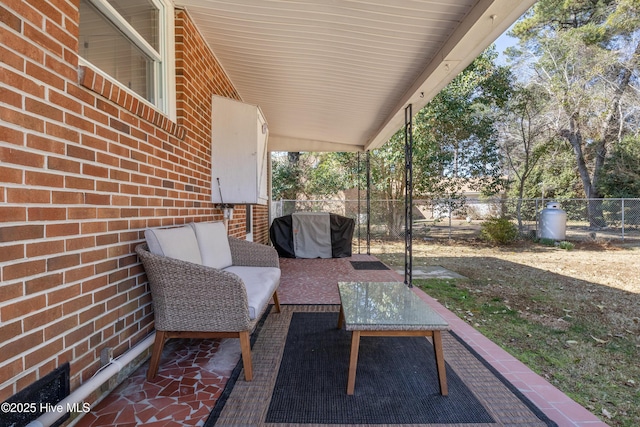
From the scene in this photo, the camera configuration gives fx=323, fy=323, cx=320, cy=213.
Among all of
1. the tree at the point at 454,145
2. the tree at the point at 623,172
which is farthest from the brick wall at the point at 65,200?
the tree at the point at 623,172

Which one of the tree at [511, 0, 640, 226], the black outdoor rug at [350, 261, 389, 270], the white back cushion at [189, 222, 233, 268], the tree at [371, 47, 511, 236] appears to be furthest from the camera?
the tree at [511, 0, 640, 226]

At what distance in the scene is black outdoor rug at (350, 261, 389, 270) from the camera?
19.1 ft

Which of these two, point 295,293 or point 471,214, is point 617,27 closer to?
point 471,214

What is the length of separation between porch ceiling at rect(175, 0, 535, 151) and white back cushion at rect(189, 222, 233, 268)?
1.89 meters

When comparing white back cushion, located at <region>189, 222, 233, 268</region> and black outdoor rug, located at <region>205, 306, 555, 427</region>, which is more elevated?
white back cushion, located at <region>189, 222, 233, 268</region>

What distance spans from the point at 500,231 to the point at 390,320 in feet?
29.6

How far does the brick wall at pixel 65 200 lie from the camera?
1245mm

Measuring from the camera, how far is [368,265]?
242 inches

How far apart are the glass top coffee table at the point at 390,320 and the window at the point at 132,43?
216cm

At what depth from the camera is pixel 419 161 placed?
10.1 meters

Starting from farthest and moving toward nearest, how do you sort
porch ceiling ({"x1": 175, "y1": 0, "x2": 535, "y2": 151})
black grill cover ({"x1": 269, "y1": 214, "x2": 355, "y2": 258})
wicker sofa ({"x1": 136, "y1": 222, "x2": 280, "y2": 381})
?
black grill cover ({"x1": 269, "y1": 214, "x2": 355, "y2": 258}), porch ceiling ({"x1": 175, "y1": 0, "x2": 535, "y2": 151}), wicker sofa ({"x1": 136, "y1": 222, "x2": 280, "y2": 381})

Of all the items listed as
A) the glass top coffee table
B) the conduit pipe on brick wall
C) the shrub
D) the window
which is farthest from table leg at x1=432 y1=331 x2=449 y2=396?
the shrub

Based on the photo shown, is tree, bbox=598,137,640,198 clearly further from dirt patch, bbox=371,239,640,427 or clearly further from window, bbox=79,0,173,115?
window, bbox=79,0,173,115

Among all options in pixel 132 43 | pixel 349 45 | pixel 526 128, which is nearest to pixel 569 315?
pixel 349 45
